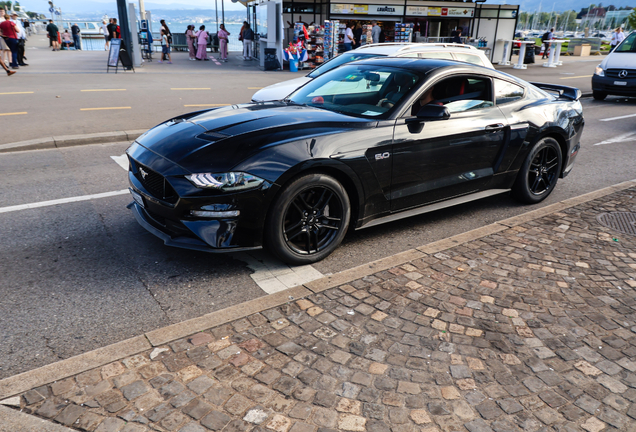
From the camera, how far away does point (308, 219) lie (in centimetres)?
419

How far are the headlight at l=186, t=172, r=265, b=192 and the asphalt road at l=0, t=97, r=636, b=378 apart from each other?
0.77 meters

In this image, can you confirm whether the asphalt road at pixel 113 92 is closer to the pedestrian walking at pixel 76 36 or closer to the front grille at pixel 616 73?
the front grille at pixel 616 73

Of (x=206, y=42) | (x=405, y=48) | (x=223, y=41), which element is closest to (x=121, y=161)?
(x=405, y=48)

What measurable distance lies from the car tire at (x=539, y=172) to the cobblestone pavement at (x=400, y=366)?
1850mm

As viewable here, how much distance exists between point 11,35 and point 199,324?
64.3 ft

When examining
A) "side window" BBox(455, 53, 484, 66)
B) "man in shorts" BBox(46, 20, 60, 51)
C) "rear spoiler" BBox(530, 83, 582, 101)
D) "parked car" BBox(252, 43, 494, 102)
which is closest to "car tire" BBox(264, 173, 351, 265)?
"rear spoiler" BBox(530, 83, 582, 101)

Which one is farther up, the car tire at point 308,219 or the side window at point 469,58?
the side window at point 469,58

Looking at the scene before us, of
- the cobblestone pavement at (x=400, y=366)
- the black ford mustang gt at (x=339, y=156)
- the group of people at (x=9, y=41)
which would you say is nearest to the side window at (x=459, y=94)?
the black ford mustang gt at (x=339, y=156)

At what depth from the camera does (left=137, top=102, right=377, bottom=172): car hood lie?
3.87 metres

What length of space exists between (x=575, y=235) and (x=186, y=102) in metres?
10.2

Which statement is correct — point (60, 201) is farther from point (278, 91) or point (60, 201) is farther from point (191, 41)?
point (191, 41)

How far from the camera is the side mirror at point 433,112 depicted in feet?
14.8

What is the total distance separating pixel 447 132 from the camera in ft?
15.9

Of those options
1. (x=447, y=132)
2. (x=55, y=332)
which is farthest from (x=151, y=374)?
(x=447, y=132)
